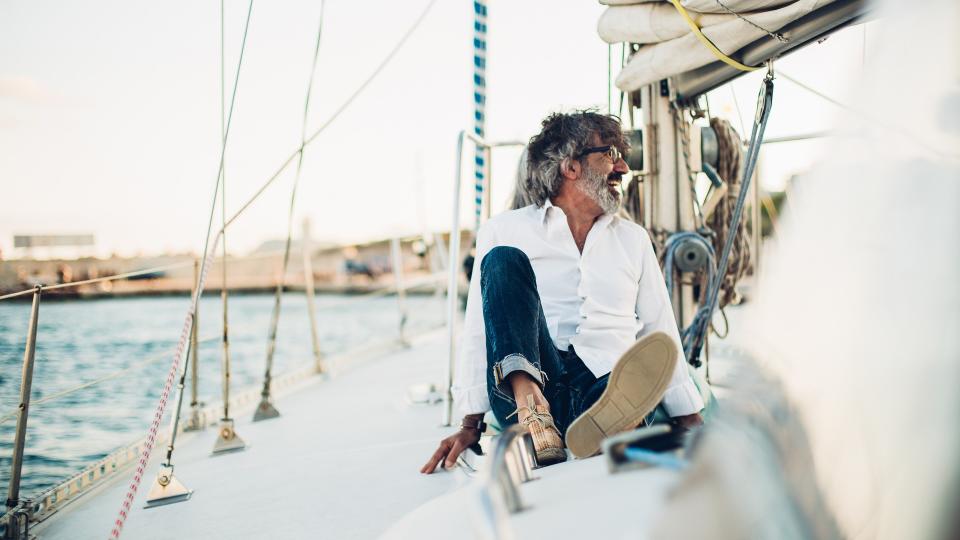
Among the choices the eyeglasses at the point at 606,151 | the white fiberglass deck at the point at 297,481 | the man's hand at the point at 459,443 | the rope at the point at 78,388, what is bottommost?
the white fiberglass deck at the point at 297,481

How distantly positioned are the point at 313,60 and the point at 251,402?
1.50m

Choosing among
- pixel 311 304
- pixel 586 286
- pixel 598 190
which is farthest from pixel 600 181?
pixel 311 304

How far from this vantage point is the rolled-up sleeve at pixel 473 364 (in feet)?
5.91

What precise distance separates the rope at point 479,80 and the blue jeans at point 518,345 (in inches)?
60.1

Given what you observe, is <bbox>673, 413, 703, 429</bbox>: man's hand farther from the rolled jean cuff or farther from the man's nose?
the man's nose

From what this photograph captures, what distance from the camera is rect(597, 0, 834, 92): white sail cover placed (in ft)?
6.15

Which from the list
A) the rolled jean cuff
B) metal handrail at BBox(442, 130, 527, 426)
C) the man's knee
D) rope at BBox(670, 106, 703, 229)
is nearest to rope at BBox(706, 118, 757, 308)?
rope at BBox(670, 106, 703, 229)

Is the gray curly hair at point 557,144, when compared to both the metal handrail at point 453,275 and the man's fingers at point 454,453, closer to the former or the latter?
the metal handrail at point 453,275

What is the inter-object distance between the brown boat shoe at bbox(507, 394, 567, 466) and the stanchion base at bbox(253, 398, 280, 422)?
5.13 feet

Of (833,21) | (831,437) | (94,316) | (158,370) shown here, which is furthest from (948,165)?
(94,316)

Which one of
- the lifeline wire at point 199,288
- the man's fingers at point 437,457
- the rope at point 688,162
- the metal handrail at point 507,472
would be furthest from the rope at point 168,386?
the rope at point 688,162

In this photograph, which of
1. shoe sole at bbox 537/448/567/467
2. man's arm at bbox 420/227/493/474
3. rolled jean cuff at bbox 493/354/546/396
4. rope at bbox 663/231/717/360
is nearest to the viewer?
shoe sole at bbox 537/448/567/467

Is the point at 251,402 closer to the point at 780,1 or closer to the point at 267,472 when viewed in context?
the point at 267,472

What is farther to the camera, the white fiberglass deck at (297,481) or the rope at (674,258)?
the rope at (674,258)
